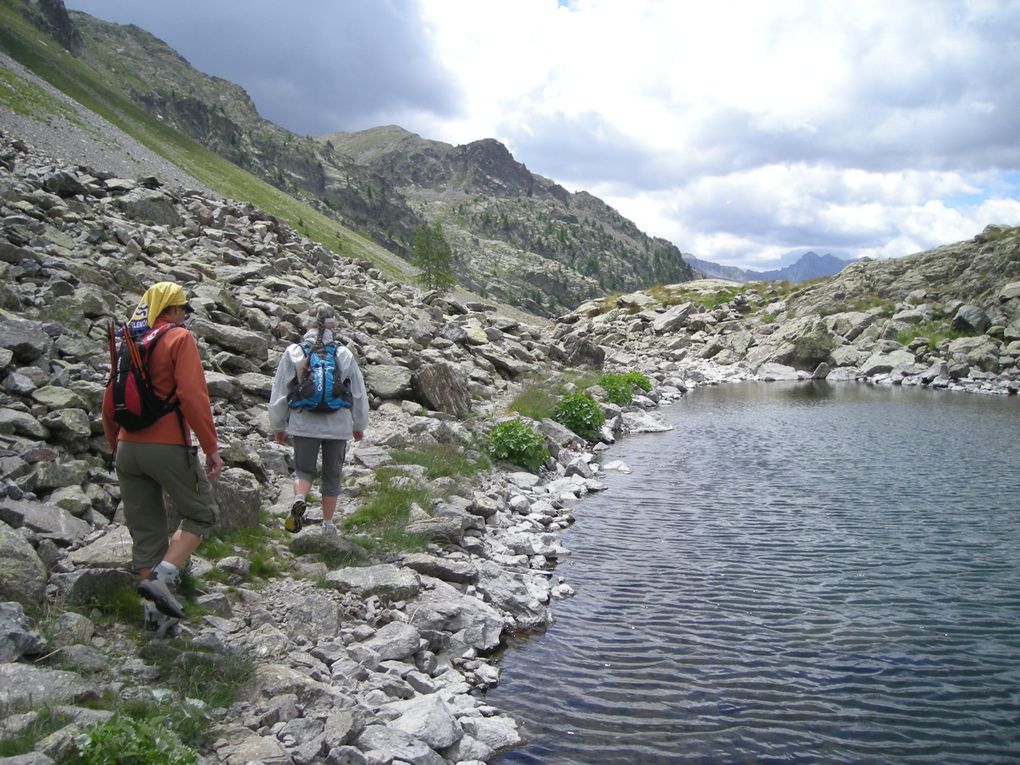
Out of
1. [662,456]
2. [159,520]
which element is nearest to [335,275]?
[662,456]

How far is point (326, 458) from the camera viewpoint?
1152 cm

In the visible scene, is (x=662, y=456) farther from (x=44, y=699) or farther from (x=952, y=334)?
(x=952, y=334)

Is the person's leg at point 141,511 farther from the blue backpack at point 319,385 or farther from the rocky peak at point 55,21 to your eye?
the rocky peak at point 55,21

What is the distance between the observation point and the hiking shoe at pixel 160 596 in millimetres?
7500

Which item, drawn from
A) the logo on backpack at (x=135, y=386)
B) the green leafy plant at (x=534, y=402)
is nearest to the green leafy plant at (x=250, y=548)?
the logo on backpack at (x=135, y=386)

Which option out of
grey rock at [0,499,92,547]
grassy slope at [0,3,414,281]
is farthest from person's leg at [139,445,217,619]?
grassy slope at [0,3,414,281]

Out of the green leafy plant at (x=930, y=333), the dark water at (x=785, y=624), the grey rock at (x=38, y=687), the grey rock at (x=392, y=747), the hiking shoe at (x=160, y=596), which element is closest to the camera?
the grey rock at (x=38, y=687)

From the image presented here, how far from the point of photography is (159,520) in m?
7.96

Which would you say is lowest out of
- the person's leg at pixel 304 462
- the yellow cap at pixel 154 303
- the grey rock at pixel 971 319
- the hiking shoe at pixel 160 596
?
the hiking shoe at pixel 160 596

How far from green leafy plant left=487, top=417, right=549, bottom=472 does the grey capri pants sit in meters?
10.2

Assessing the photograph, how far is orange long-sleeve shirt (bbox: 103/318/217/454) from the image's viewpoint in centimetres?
764

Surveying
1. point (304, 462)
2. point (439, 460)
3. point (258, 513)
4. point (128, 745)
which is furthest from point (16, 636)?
point (439, 460)

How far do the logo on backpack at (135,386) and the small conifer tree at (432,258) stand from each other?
88.0 metres

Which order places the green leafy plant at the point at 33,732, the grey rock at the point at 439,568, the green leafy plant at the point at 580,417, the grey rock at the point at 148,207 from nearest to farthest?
the green leafy plant at the point at 33,732, the grey rock at the point at 439,568, the grey rock at the point at 148,207, the green leafy plant at the point at 580,417
